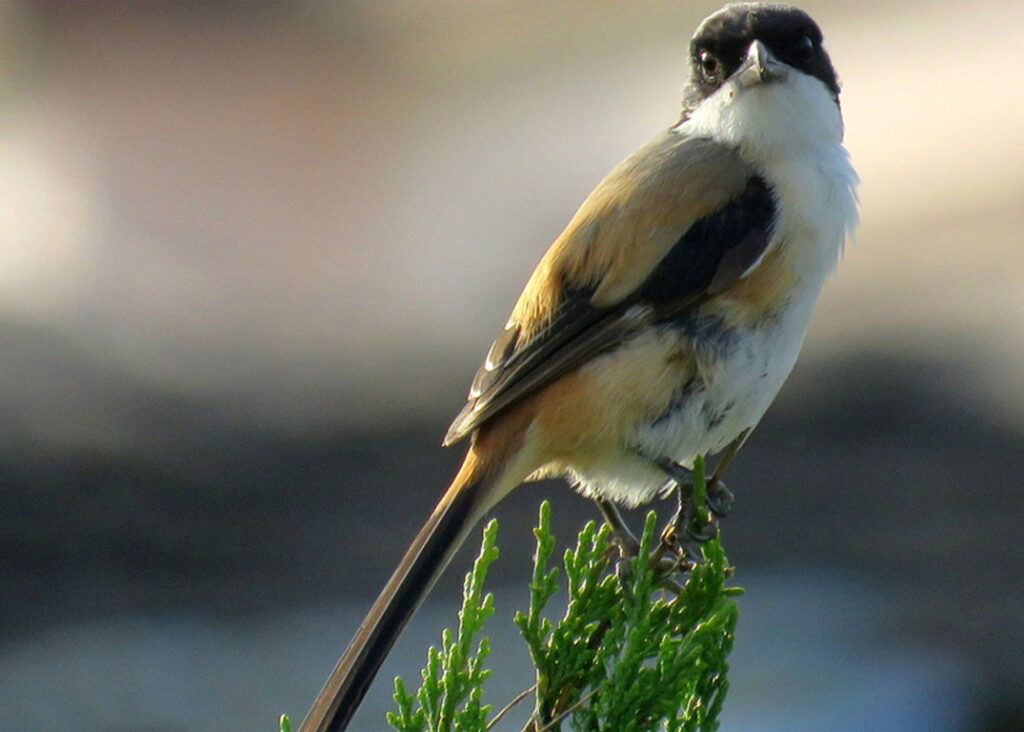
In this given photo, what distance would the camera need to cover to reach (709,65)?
3.54 meters

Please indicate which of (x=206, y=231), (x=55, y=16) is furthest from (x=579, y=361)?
(x=55, y=16)

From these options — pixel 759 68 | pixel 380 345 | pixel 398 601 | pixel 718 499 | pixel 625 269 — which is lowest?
pixel 398 601

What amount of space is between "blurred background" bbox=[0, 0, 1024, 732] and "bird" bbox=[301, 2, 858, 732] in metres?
3.43

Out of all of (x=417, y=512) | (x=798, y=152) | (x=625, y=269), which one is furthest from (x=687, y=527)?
(x=417, y=512)

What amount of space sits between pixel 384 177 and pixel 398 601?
14012 mm

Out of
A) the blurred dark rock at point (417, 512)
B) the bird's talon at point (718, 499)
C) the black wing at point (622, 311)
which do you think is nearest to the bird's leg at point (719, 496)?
the bird's talon at point (718, 499)

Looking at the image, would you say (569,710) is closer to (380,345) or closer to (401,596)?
(401,596)

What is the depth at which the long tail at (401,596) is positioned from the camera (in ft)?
8.60

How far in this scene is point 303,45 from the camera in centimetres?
1802

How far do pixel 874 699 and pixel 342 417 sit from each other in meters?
3.50

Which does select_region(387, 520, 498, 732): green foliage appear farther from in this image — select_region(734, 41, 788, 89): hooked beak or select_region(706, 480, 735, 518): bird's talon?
select_region(734, 41, 788, 89): hooked beak

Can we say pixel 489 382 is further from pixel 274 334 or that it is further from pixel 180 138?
pixel 180 138

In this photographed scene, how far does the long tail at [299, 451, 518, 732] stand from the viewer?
8.60ft

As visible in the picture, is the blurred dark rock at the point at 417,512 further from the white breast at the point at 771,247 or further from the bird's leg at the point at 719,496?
the bird's leg at the point at 719,496
